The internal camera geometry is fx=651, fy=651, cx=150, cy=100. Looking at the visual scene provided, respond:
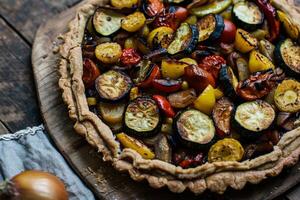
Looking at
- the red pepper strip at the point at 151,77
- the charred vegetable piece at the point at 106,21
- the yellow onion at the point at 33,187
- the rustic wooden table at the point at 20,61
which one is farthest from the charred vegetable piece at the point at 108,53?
the yellow onion at the point at 33,187

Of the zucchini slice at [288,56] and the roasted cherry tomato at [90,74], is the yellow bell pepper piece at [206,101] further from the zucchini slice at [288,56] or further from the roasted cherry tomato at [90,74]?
the roasted cherry tomato at [90,74]

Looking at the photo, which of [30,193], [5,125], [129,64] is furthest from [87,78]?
[30,193]

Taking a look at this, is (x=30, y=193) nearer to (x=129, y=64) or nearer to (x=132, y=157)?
(x=132, y=157)

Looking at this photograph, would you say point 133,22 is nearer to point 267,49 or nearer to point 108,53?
point 108,53

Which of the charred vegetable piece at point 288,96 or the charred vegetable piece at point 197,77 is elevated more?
the charred vegetable piece at point 197,77

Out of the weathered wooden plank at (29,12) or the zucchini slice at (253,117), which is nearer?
the zucchini slice at (253,117)

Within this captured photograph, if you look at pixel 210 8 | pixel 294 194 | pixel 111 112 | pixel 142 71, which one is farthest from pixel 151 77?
pixel 294 194

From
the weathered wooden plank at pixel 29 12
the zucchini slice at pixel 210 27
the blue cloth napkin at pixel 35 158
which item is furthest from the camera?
the weathered wooden plank at pixel 29 12

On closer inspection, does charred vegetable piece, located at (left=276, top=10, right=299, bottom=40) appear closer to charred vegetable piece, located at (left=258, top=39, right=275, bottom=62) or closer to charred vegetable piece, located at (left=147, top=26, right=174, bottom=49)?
charred vegetable piece, located at (left=258, top=39, right=275, bottom=62)
